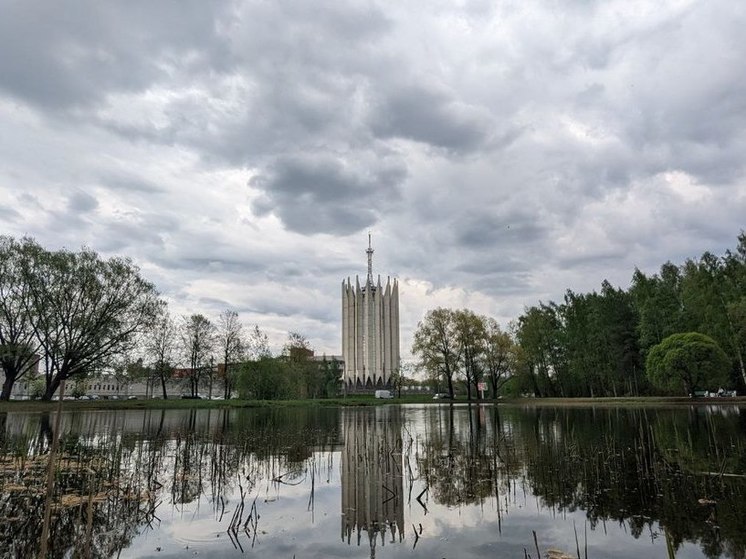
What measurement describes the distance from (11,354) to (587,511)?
201 ft

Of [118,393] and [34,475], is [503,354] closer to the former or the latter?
[34,475]

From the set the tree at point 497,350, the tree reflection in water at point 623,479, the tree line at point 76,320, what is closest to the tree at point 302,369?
the tree line at point 76,320

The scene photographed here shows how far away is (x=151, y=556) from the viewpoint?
7.76 metres

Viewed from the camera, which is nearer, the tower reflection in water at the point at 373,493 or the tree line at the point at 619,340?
the tower reflection in water at the point at 373,493

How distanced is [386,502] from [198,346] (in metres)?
75.8

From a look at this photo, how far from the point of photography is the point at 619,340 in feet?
252

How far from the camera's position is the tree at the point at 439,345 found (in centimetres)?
8325

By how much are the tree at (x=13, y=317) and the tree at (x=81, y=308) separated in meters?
0.65

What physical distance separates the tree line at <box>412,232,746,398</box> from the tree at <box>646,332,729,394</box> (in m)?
0.10

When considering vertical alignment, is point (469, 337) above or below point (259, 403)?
above

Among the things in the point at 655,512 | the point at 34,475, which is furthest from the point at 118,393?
the point at 655,512

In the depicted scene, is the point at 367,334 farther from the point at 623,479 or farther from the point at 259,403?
the point at 623,479

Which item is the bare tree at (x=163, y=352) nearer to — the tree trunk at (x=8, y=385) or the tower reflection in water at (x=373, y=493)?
the tree trunk at (x=8, y=385)

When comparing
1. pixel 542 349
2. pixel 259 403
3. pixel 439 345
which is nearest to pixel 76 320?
pixel 259 403
